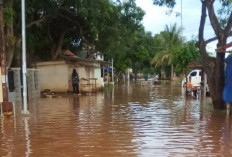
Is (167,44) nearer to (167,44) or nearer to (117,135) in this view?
(167,44)

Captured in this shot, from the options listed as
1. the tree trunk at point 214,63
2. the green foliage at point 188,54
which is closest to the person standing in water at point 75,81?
the green foliage at point 188,54

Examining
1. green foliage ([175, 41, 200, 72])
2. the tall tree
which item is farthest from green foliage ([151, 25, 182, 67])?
the tall tree

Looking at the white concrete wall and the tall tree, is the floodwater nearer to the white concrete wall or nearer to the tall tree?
the tall tree

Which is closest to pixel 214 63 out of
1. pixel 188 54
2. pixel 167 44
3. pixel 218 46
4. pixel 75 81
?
pixel 218 46

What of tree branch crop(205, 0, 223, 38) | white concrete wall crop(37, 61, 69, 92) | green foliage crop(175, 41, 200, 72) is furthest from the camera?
green foliage crop(175, 41, 200, 72)

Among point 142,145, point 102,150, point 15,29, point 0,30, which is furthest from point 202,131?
point 15,29

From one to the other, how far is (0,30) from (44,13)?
36.6ft

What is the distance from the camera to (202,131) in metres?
11.0

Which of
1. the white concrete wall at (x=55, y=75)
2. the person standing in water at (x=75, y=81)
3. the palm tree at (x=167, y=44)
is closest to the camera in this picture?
the person standing in water at (x=75, y=81)

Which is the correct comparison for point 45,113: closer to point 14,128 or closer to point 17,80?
point 14,128

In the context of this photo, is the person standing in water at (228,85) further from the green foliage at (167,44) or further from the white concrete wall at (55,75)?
the green foliage at (167,44)

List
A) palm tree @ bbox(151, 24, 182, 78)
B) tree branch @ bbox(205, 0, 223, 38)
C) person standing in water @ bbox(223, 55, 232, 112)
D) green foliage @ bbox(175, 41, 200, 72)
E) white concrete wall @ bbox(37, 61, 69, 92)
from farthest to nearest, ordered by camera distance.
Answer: palm tree @ bbox(151, 24, 182, 78) → green foliage @ bbox(175, 41, 200, 72) → white concrete wall @ bbox(37, 61, 69, 92) → tree branch @ bbox(205, 0, 223, 38) → person standing in water @ bbox(223, 55, 232, 112)

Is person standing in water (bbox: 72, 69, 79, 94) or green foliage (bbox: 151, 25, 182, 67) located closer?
person standing in water (bbox: 72, 69, 79, 94)

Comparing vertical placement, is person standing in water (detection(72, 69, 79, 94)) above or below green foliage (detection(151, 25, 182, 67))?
below
